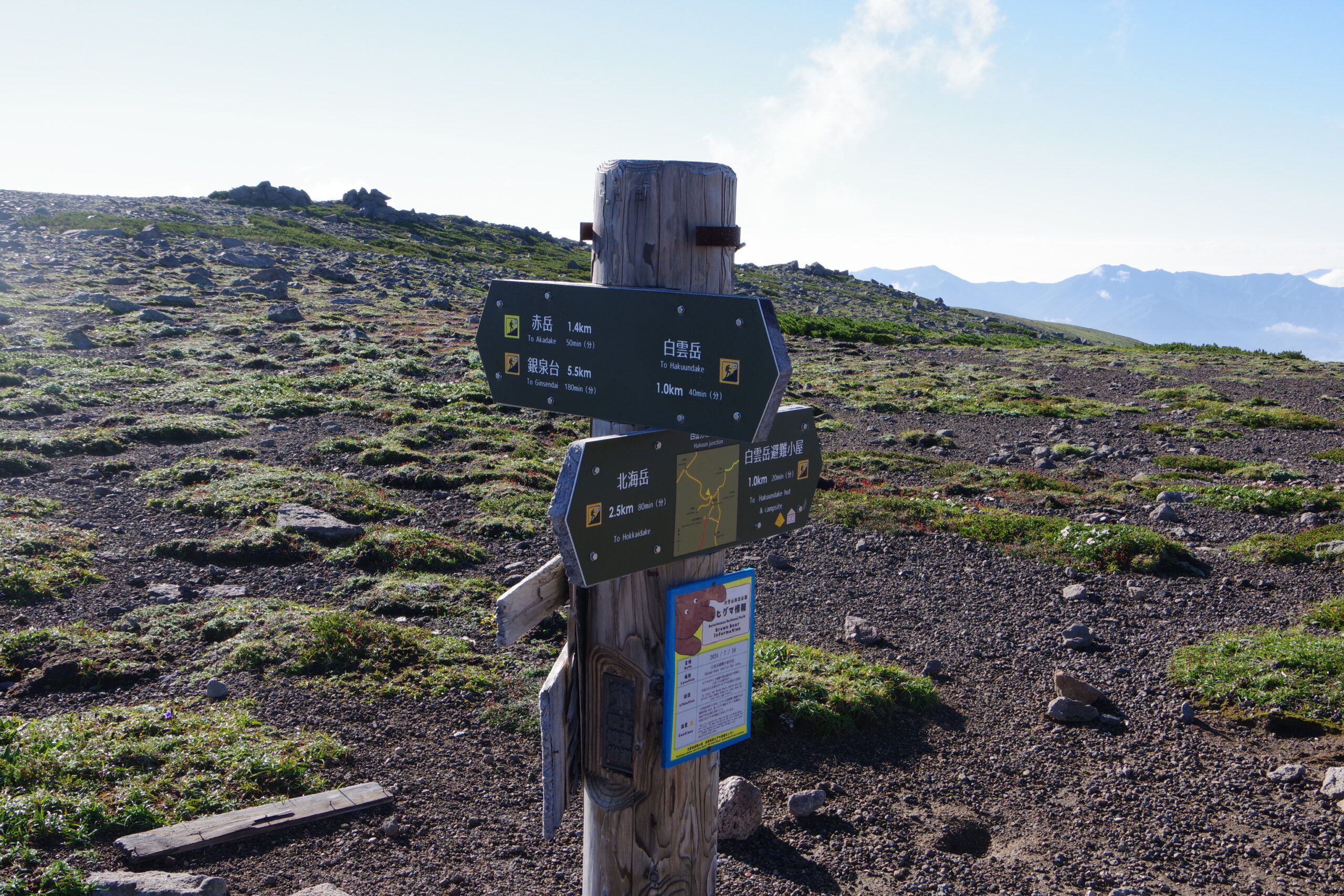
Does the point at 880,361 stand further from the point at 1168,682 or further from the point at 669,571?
the point at 669,571

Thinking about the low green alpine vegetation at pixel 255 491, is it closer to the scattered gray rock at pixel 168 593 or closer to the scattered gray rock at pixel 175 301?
the scattered gray rock at pixel 168 593

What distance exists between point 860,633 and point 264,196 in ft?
302

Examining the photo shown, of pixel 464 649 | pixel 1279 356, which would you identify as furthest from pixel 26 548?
pixel 1279 356

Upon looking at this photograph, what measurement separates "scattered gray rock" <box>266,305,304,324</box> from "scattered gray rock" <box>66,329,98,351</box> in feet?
22.7

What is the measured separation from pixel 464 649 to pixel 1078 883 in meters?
4.89

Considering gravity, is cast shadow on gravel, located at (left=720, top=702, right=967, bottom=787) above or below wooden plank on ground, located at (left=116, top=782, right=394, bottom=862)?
below

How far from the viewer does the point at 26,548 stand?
29.8ft

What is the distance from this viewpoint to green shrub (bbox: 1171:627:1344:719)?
6.63 m

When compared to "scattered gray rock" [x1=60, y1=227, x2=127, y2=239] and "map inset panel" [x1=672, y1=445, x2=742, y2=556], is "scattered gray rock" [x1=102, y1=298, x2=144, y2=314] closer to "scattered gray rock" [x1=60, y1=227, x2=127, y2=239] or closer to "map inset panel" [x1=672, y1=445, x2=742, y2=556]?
"scattered gray rock" [x1=60, y1=227, x2=127, y2=239]

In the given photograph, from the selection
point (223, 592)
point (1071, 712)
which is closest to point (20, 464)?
point (223, 592)

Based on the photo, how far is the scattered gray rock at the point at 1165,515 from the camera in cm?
1212

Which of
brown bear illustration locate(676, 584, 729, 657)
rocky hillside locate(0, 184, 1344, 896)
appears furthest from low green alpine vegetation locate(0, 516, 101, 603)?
brown bear illustration locate(676, 584, 729, 657)

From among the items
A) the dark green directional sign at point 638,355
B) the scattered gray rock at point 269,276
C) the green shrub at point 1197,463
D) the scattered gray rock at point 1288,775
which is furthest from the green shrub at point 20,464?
→ the scattered gray rock at point 269,276

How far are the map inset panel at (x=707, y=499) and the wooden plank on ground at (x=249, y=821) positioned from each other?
3.51 meters
